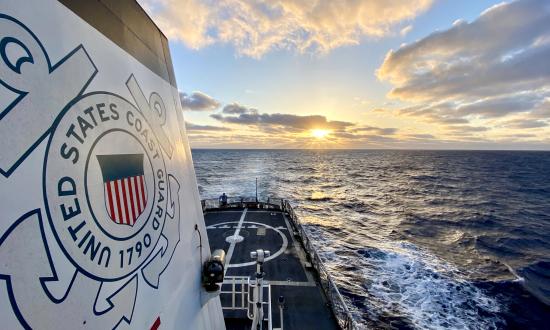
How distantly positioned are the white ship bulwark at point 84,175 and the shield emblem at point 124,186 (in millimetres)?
10

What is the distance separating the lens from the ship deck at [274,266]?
12484mm

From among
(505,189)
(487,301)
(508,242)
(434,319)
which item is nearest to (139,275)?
(434,319)

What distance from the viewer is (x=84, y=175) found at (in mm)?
1892

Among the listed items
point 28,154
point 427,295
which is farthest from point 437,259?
point 28,154

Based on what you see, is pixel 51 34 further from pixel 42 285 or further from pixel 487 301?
pixel 487 301

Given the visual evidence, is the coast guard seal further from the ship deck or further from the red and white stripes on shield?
the ship deck

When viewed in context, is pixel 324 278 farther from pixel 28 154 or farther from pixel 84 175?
pixel 28 154

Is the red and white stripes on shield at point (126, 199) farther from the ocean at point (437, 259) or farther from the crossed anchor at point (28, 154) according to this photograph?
the ocean at point (437, 259)

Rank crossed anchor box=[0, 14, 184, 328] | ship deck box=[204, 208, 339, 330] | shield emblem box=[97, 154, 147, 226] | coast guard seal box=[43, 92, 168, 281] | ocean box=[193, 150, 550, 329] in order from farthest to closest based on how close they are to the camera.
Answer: ocean box=[193, 150, 550, 329], ship deck box=[204, 208, 339, 330], shield emblem box=[97, 154, 147, 226], coast guard seal box=[43, 92, 168, 281], crossed anchor box=[0, 14, 184, 328]

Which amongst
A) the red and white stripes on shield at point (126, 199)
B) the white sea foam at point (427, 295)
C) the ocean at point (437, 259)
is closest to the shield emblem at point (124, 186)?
the red and white stripes on shield at point (126, 199)

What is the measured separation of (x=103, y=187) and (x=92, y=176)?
0.49ft

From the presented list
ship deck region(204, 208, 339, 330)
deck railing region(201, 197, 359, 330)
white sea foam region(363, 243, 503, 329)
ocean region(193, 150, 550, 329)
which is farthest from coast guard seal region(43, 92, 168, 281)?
white sea foam region(363, 243, 503, 329)

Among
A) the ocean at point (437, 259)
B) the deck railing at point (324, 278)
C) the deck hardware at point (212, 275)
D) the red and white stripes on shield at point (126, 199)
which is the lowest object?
the ocean at point (437, 259)

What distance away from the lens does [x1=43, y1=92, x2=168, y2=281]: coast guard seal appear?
1686mm
